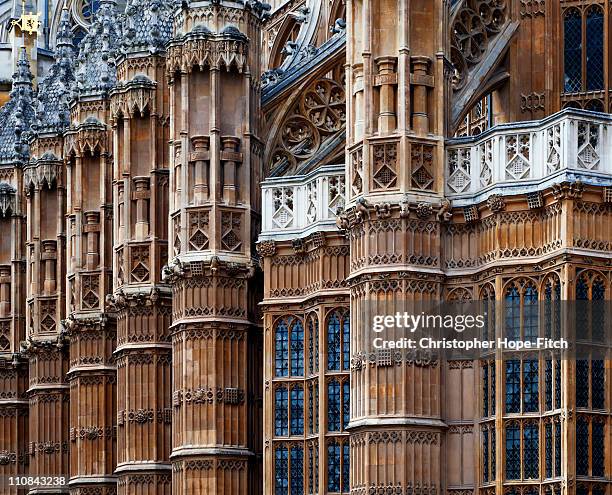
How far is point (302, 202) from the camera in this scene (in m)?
59.1

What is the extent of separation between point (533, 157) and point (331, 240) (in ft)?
20.4

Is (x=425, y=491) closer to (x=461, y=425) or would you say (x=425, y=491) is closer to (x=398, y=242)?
(x=461, y=425)

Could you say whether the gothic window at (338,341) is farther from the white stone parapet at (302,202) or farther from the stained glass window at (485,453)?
the stained glass window at (485,453)

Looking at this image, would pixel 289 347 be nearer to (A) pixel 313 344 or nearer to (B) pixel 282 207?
(A) pixel 313 344

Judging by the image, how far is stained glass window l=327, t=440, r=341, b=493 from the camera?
57344 millimetres

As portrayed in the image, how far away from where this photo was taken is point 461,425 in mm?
54219

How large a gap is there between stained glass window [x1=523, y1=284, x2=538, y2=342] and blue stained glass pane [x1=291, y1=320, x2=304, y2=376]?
7188 mm

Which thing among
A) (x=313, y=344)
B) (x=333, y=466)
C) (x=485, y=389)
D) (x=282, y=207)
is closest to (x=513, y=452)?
(x=485, y=389)

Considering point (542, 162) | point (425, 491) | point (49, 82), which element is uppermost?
point (49, 82)

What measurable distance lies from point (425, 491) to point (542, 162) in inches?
289

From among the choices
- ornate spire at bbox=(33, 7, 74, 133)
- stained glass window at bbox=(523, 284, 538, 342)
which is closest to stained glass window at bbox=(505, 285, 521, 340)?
stained glass window at bbox=(523, 284, 538, 342)

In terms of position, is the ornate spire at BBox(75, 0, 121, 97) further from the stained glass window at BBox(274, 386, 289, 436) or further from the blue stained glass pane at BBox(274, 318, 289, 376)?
the stained glass window at BBox(274, 386, 289, 436)

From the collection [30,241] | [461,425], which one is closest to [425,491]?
[461,425]

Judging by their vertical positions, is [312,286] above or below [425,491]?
above
